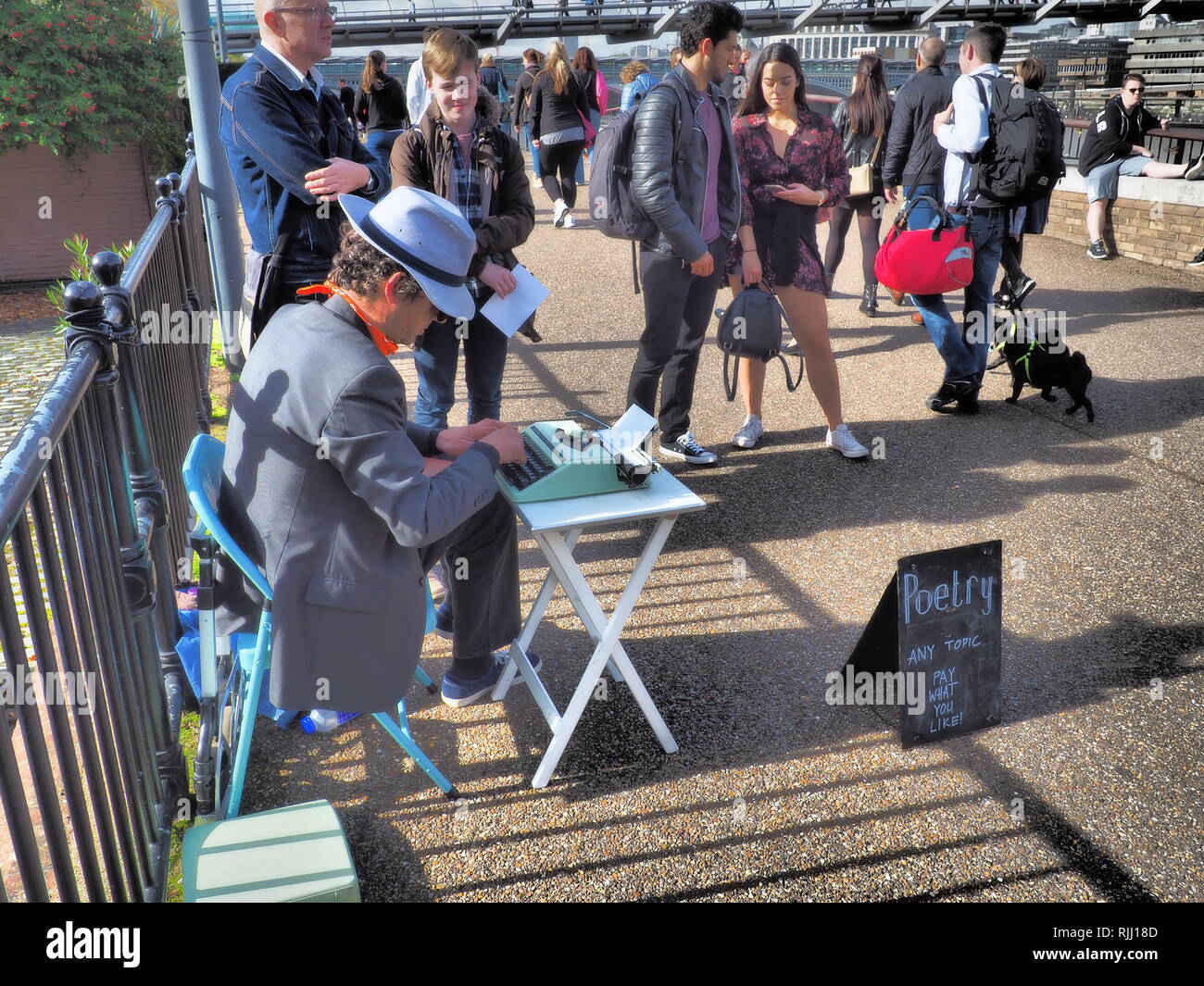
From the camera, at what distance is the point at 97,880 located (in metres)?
2.14

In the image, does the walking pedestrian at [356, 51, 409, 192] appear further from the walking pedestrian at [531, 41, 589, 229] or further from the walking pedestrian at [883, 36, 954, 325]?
the walking pedestrian at [883, 36, 954, 325]

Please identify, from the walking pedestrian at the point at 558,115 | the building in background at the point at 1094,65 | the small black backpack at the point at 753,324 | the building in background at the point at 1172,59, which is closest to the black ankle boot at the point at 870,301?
the small black backpack at the point at 753,324

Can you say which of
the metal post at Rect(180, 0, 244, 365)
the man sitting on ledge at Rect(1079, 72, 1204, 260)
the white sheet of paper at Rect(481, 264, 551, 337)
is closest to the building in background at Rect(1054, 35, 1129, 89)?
the man sitting on ledge at Rect(1079, 72, 1204, 260)

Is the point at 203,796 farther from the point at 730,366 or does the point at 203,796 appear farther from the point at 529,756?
the point at 730,366

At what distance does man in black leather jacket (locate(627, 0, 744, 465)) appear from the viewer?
4.82 metres

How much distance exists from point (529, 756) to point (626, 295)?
6871mm

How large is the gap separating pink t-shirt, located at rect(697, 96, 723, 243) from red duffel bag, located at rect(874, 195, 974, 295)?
1509 millimetres

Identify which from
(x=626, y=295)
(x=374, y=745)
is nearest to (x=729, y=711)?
(x=374, y=745)

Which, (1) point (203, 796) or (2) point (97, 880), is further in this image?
(1) point (203, 796)

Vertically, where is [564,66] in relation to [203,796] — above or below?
above

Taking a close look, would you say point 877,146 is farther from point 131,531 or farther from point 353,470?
point 131,531

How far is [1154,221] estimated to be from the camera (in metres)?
10.7

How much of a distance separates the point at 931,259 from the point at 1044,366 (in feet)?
3.65

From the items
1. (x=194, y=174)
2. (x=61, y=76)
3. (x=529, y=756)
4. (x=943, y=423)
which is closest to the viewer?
(x=529, y=756)
